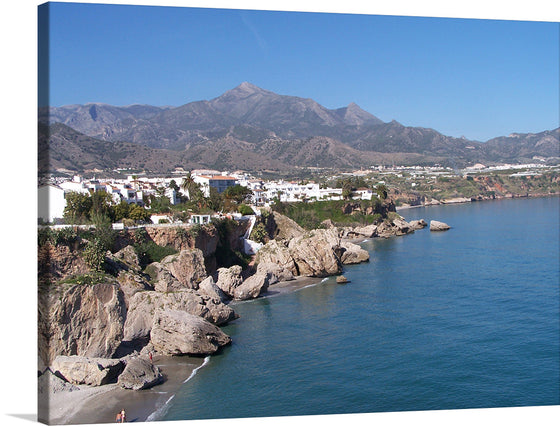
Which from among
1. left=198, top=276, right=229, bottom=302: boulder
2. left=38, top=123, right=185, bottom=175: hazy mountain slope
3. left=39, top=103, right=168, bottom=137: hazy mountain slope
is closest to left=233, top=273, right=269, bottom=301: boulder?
left=198, top=276, right=229, bottom=302: boulder

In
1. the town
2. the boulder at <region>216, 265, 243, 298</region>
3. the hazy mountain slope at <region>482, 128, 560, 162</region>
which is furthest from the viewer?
the hazy mountain slope at <region>482, 128, 560, 162</region>

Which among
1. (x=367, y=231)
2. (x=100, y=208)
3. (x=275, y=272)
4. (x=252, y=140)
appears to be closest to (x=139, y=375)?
(x=100, y=208)

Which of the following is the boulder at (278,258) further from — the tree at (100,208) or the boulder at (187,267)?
the tree at (100,208)

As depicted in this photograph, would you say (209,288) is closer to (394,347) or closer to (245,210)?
(394,347)

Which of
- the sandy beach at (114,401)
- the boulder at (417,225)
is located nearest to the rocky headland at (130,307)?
the sandy beach at (114,401)

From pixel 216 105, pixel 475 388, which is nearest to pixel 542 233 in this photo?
pixel 475 388

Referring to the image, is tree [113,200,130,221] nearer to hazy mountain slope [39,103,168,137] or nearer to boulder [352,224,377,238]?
boulder [352,224,377,238]

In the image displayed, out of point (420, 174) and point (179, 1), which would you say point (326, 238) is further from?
point (420, 174)
